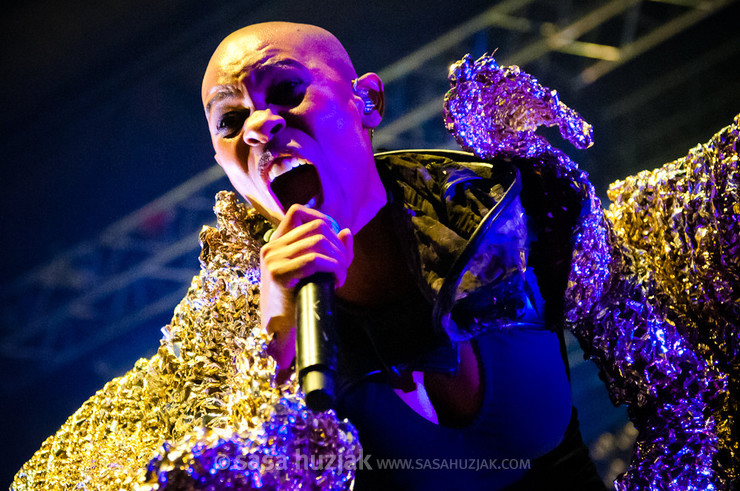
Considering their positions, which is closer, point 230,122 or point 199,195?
point 230,122

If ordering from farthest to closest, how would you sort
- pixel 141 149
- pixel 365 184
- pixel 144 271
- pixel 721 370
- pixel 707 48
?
pixel 144 271
pixel 707 48
pixel 141 149
pixel 365 184
pixel 721 370

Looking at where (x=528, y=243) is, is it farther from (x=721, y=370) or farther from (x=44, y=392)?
(x=44, y=392)

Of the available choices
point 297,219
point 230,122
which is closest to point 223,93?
point 230,122

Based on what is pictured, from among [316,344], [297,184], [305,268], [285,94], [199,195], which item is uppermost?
[199,195]

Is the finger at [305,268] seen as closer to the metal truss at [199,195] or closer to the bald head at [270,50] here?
the bald head at [270,50]

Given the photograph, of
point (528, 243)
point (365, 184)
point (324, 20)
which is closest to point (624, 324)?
point (528, 243)

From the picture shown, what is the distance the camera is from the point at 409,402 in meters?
1.04

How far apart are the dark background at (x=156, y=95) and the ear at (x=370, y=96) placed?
4.97 ft

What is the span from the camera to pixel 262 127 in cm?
102

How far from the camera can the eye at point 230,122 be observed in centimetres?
112

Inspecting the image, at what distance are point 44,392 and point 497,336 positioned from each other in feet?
12.3

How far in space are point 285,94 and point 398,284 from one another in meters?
0.38

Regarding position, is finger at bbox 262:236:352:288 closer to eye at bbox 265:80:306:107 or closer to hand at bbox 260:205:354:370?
A: hand at bbox 260:205:354:370

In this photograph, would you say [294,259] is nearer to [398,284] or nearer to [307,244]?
[307,244]
